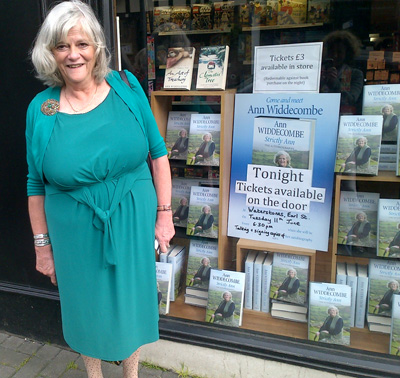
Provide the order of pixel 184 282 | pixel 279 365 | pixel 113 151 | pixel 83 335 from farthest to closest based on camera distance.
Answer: pixel 184 282
pixel 279 365
pixel 83 335
pixel 113 151

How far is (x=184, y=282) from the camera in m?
2.84

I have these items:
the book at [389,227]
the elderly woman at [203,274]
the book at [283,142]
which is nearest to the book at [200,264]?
the elderly woman at [203,274]

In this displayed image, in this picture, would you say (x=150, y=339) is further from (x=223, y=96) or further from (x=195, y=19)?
(x=195, y=19)

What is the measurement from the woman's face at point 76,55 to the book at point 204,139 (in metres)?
0.99

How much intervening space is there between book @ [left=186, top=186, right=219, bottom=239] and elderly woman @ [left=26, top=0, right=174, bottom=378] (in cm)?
71

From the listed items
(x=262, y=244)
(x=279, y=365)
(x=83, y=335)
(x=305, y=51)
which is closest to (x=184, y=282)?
(x=262, y=244)

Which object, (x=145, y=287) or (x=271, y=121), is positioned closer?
(x=145, y=287)

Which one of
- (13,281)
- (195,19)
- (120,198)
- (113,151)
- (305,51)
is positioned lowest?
(13,281)

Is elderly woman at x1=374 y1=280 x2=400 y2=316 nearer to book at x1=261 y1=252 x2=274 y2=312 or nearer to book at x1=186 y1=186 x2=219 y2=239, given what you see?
book at x1=261 y1=252 x2=274 y2=312

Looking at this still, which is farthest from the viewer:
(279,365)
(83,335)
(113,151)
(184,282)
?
(184,282)

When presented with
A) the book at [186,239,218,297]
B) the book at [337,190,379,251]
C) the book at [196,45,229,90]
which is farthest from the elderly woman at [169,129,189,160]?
the book at [337,190,379,251]

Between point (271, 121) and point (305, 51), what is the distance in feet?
1.45

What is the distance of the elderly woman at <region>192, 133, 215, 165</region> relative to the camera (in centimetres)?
257

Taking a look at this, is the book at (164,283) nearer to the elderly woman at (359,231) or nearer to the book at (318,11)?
A: the elderly woman at (359,231)
